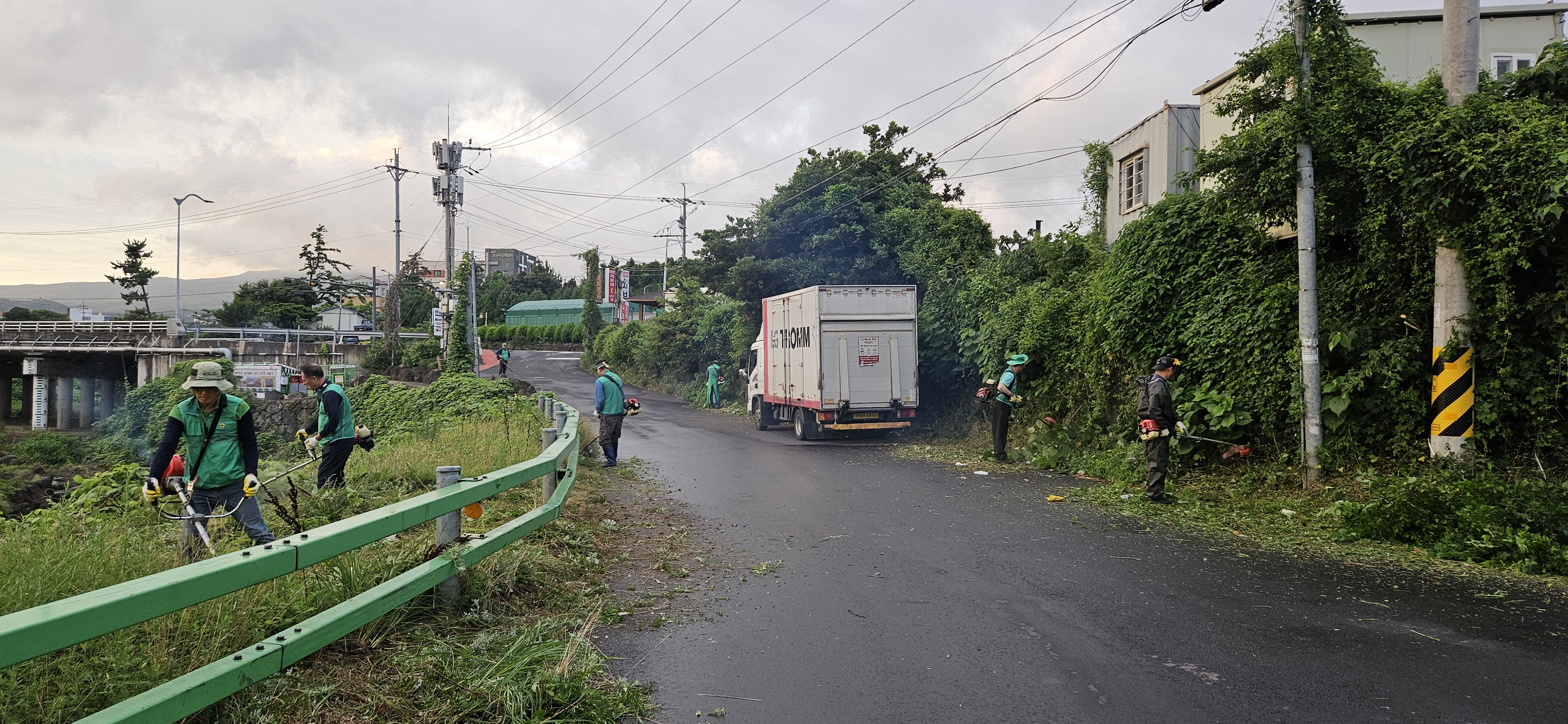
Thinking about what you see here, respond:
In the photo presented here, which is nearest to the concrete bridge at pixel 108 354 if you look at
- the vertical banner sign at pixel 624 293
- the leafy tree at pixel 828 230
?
the vertical banner sign at pixel 624 293

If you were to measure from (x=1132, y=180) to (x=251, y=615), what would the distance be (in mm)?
23529

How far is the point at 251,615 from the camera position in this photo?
12.2ft

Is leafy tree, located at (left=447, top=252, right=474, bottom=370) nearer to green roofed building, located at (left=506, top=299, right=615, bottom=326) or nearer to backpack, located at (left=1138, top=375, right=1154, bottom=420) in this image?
backpack, located at (left=1138, top=375, right=1154, bottom=420)

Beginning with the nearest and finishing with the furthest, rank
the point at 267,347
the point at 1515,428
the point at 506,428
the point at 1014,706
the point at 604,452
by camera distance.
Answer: the point at 1014,706 → the point at 1515,428 → the point at 506,428 → the point at 604,452 → the point at 267,347

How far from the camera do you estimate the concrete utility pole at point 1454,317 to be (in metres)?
8.17

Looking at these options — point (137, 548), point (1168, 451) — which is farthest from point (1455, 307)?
point (137, 548)

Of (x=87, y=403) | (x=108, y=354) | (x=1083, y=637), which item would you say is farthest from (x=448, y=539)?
(x=87, y=403)

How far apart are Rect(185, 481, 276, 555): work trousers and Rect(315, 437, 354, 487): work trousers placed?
2.90 m

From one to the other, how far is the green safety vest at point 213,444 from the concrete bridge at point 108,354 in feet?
135

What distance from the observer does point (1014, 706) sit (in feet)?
13.4

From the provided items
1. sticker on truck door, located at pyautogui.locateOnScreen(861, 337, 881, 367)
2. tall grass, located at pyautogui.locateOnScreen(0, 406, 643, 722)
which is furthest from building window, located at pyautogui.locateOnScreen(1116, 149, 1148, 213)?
tall grass, located at pyautogui.locateOnScreen(0, 406, 643, 722)

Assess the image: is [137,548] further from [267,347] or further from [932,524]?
[267,347]

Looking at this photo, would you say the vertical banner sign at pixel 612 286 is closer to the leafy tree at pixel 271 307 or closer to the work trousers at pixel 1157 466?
the leafy tree at pixel 271 307

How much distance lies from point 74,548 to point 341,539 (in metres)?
1.65
